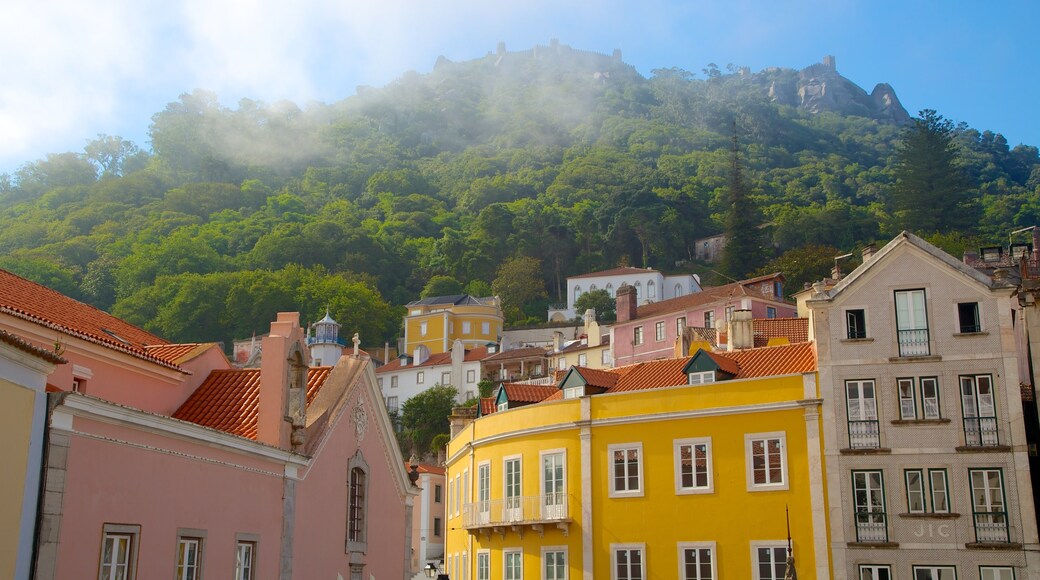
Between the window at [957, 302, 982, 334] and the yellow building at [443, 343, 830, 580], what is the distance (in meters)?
4.56

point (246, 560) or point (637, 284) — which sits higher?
point (637, 284)

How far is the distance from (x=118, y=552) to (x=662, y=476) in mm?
20859

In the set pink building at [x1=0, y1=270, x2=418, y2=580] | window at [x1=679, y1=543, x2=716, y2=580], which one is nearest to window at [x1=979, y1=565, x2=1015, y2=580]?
window at [x1=679, y1=543, x2=716, y2=580]

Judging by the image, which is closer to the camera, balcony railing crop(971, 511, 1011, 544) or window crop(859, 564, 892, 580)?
balcony railing crop(971, 511, 1011, 544)

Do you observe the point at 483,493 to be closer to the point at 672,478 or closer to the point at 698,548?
the point at 672,478

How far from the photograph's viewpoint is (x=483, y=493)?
40.3 m

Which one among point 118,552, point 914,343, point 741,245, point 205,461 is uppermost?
point 741,245

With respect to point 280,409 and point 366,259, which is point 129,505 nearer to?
point 280,409

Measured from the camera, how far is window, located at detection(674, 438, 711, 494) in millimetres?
34219

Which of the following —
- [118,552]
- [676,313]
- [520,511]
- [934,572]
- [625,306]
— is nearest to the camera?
[118,552]

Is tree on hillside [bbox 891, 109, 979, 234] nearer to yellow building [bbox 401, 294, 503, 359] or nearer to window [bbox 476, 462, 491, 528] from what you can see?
yellow building [bbox 401, 294, 503, 359]

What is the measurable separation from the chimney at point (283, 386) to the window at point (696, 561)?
49.7ft

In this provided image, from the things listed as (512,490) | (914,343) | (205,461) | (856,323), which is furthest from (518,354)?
(205,461)

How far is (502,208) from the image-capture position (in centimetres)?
14688
